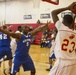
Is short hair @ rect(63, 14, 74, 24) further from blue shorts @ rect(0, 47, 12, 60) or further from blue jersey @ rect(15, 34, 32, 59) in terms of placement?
blue shorts @ rect(0, 47, 12, 60)

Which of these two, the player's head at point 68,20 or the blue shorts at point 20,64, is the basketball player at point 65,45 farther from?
the blue shorts at point 20,64

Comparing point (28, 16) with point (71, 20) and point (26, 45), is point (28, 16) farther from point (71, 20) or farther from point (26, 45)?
point (71, 20)

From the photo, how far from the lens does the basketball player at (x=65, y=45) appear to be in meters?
3.09

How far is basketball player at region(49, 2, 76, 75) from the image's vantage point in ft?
10.1

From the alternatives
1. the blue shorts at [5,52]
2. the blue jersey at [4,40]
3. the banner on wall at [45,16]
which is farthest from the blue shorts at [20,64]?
the banner on wall at [45,16]

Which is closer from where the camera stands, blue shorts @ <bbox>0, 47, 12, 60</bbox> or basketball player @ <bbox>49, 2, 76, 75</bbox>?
basketball player @ <bbox>49, 2, 76, 75</bbox>

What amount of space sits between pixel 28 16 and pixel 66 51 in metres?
18.0

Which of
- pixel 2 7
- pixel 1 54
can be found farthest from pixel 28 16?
pixel 1 54

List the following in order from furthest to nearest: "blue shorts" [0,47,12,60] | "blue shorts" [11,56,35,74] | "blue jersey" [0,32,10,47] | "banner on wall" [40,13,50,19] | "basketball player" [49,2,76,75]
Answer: "banner on wall" [40,13,50,19] → "blue jersey" [0,32,10,47] → "blue shorts" [0,47,12,60] → "blue shorts" [11,56,35,74] → "basketball player" [49,2,76,75]

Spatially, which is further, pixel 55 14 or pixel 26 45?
pixel 26 45

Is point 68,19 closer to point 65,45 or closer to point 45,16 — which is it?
point 65,45

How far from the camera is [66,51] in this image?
3.10 m

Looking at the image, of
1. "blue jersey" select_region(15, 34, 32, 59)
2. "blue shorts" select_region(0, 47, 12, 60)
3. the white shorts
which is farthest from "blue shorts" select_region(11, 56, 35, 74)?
the white shorts

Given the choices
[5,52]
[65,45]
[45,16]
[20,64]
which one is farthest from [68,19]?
[45,16]
